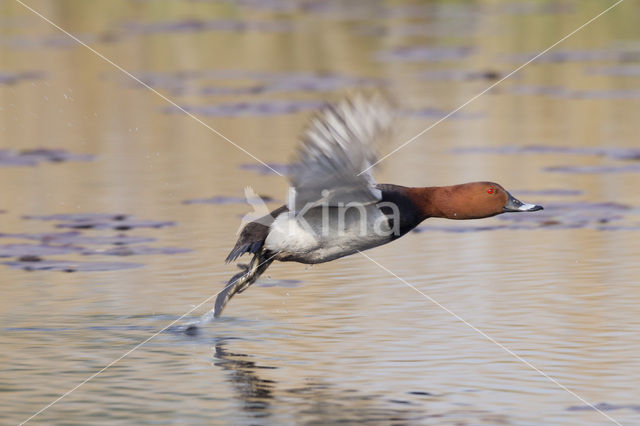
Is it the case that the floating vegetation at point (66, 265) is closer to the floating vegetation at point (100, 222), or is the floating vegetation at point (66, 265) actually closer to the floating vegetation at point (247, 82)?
the floating vegetation at point (100, 222)

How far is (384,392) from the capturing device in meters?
6.12

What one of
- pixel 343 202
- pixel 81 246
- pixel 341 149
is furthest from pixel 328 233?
pixel 81 246

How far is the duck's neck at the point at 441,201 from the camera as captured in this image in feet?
24.9

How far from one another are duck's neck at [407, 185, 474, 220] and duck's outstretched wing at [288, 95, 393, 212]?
492mm

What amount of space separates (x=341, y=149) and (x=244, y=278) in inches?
42.2

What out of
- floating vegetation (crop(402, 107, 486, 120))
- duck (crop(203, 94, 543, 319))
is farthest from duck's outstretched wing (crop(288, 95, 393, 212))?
floating vegetation (crop(402, 107, 486, 120))

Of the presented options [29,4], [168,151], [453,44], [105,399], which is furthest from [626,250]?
[29,4]

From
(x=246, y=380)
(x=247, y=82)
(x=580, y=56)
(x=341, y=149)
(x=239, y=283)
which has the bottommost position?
(x=246, y=380)

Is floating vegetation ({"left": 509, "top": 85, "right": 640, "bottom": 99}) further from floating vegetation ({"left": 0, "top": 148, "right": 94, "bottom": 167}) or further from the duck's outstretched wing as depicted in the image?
the duck's outstretched wing

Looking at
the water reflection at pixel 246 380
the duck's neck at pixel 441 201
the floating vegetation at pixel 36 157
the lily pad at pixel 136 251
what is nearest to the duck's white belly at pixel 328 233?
the duck's neck at pixel 441 201

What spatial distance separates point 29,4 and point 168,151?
17.0 m

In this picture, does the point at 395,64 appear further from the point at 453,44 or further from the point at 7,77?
the point at 7,77

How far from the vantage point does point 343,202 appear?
725 centimetres

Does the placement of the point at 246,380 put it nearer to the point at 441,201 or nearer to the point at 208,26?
the point at 441,201
